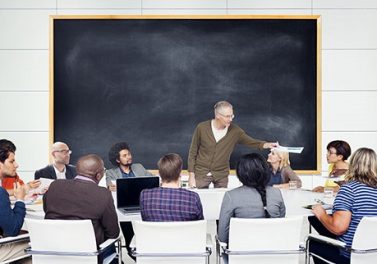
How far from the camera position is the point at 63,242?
313 cm

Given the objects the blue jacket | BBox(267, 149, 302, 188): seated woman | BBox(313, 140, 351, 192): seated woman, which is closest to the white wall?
BBox(267, 149, 302, 188): seated woman

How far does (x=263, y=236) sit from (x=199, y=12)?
4.32m

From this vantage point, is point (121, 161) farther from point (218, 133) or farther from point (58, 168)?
point (218, 133)

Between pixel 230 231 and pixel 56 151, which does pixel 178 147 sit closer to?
pixel 56 151

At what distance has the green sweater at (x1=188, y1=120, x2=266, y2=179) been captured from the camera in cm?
580

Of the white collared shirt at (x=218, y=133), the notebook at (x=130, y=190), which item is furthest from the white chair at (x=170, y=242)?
the white collared shirt at (x=218, y=133)

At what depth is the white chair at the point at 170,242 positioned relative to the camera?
305cm

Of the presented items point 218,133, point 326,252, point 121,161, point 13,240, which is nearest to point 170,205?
point 13,240

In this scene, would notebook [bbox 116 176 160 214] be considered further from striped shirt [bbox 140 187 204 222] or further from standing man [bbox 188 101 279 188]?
standing man [bbox 188 101 279 188]

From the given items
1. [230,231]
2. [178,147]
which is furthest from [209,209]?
[178,147]

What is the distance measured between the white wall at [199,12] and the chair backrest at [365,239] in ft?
12.0

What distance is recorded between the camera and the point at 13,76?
6.87 metres

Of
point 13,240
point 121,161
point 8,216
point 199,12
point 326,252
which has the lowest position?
point 326,252

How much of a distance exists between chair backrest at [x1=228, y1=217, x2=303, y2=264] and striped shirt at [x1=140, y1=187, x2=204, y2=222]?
323 millimetres
